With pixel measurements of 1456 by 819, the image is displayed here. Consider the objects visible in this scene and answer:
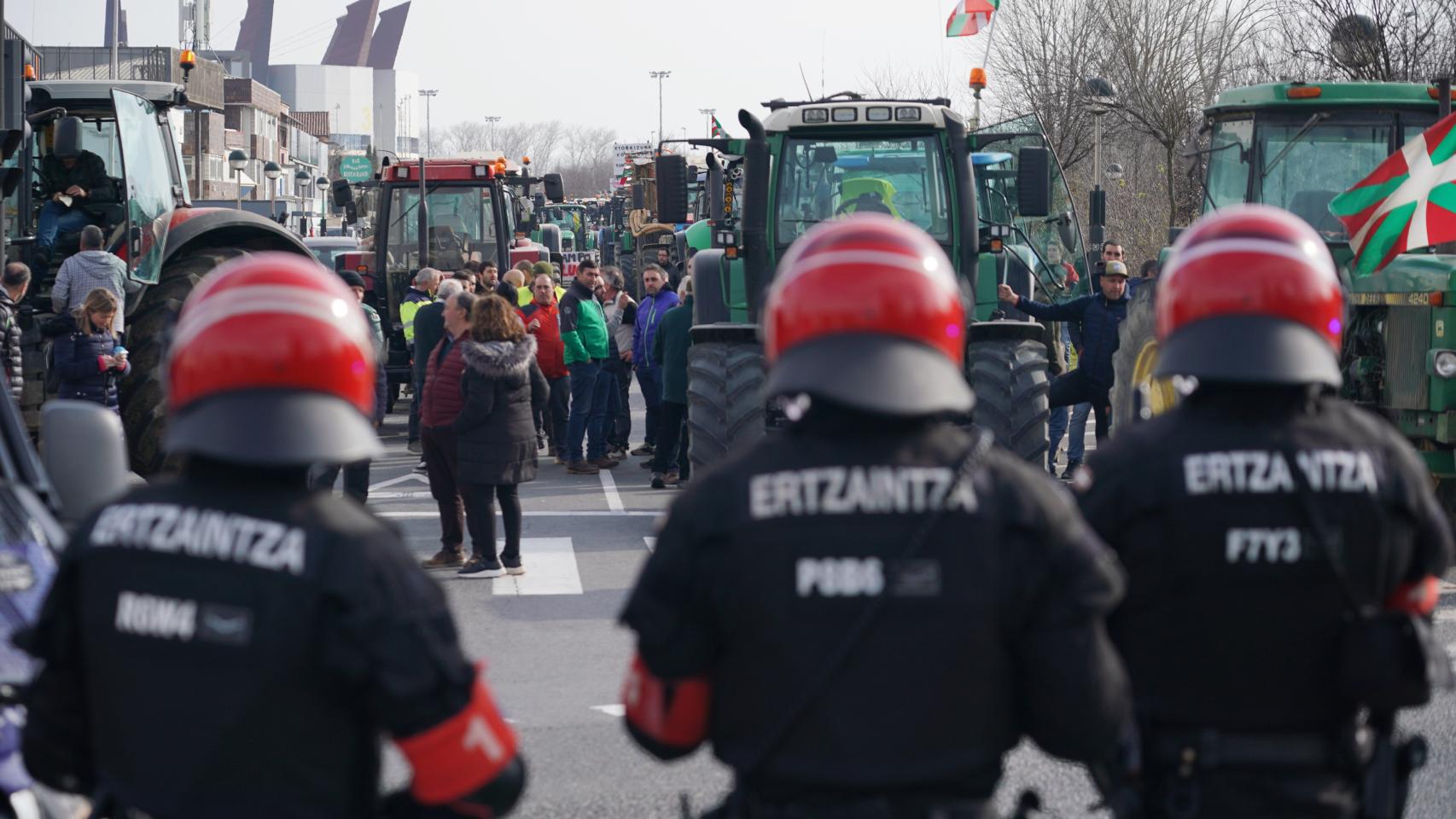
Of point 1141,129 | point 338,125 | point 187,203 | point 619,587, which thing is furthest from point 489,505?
point 338,125

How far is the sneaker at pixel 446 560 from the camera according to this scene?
10.7 metres

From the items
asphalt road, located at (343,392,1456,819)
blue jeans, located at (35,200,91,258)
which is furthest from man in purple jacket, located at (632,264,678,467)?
blue jeans, located at (35,200,91,258)

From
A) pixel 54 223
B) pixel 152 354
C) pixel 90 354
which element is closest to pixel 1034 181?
pixel 152 354

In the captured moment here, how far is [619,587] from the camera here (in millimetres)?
9938

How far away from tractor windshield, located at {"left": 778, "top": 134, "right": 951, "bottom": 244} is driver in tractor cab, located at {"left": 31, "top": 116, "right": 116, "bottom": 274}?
15.6ft

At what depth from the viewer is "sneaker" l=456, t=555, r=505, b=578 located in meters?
10.3

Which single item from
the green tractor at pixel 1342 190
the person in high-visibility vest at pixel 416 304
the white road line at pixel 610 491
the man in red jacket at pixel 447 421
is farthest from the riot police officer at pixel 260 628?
the person in high-visibility vest at pixel 416 304

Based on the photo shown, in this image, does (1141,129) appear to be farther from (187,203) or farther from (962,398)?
(962,398)

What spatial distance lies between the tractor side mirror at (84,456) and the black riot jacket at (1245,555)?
81.4 inches

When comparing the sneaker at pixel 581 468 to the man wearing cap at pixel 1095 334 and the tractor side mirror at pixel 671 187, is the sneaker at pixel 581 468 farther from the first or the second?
the man wearing cap at pixel 1095 334

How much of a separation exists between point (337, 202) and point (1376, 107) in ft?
42.9

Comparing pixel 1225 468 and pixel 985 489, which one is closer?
pixel 985 489

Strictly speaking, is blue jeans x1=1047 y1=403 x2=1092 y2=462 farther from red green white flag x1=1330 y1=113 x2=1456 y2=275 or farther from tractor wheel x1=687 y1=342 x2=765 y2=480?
tractor wheel x1=687 y1=342 x2=765 y2=480

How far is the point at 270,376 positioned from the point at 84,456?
1.34m
